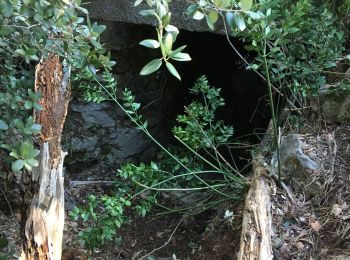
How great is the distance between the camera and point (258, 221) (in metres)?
2.24

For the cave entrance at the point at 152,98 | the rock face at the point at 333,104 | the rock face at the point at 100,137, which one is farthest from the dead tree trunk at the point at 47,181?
the rock face at the point at 333,104

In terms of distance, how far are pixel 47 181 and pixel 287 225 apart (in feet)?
3.94

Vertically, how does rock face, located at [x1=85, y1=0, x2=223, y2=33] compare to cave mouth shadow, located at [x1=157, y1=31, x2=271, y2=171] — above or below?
above

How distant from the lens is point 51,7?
1530mm

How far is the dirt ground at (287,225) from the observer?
2.27 metres

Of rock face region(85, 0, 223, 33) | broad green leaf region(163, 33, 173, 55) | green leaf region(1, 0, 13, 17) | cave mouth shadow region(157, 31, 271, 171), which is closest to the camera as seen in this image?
broad green leaf region(163, 33, 173, 55)

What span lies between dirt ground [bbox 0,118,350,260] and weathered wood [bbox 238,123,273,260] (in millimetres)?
80

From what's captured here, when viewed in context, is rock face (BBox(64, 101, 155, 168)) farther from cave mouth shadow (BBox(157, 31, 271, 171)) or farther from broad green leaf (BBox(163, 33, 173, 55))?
broad green leaf (BBox(163, 33, 173, 55))

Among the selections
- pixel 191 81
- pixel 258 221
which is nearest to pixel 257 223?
pixel 258 221

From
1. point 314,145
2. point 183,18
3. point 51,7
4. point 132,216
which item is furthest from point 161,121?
point 51,7

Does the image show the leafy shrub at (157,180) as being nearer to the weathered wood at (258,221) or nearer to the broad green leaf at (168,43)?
the weathered wood at (258,221)

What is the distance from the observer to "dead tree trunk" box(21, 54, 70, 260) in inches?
80.2

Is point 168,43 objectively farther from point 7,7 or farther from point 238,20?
point 7,7

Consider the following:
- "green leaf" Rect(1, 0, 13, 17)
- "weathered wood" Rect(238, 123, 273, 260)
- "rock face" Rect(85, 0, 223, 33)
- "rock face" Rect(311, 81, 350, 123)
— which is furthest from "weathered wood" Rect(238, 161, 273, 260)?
"green leaf" Rect(1, 0, 13, 17)
